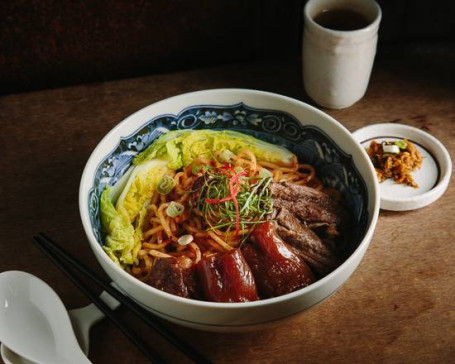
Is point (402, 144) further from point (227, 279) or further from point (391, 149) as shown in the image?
point (227, 279)

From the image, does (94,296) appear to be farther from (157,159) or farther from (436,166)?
(436,166)

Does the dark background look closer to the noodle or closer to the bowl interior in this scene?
the bowl interior

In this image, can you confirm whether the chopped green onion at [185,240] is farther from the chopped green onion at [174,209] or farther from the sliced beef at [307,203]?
the sliced beef at [307,203]

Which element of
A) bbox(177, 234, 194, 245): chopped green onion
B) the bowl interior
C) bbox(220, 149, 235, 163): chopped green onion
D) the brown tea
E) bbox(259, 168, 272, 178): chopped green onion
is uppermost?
the brown tea

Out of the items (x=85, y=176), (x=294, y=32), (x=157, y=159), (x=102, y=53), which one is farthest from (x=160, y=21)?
(x=85, y=176)

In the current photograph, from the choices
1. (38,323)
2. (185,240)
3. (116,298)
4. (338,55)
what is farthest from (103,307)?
(338,55)

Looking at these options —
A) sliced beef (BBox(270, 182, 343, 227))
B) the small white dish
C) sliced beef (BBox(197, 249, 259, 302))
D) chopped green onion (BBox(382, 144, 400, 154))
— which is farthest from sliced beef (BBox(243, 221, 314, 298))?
chopped green onion (BBox(382, 144, 400, 154))

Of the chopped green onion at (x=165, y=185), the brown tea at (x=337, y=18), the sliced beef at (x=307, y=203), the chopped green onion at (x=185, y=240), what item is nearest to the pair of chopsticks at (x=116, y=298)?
the chopped green onion at (x=185, y=240)
